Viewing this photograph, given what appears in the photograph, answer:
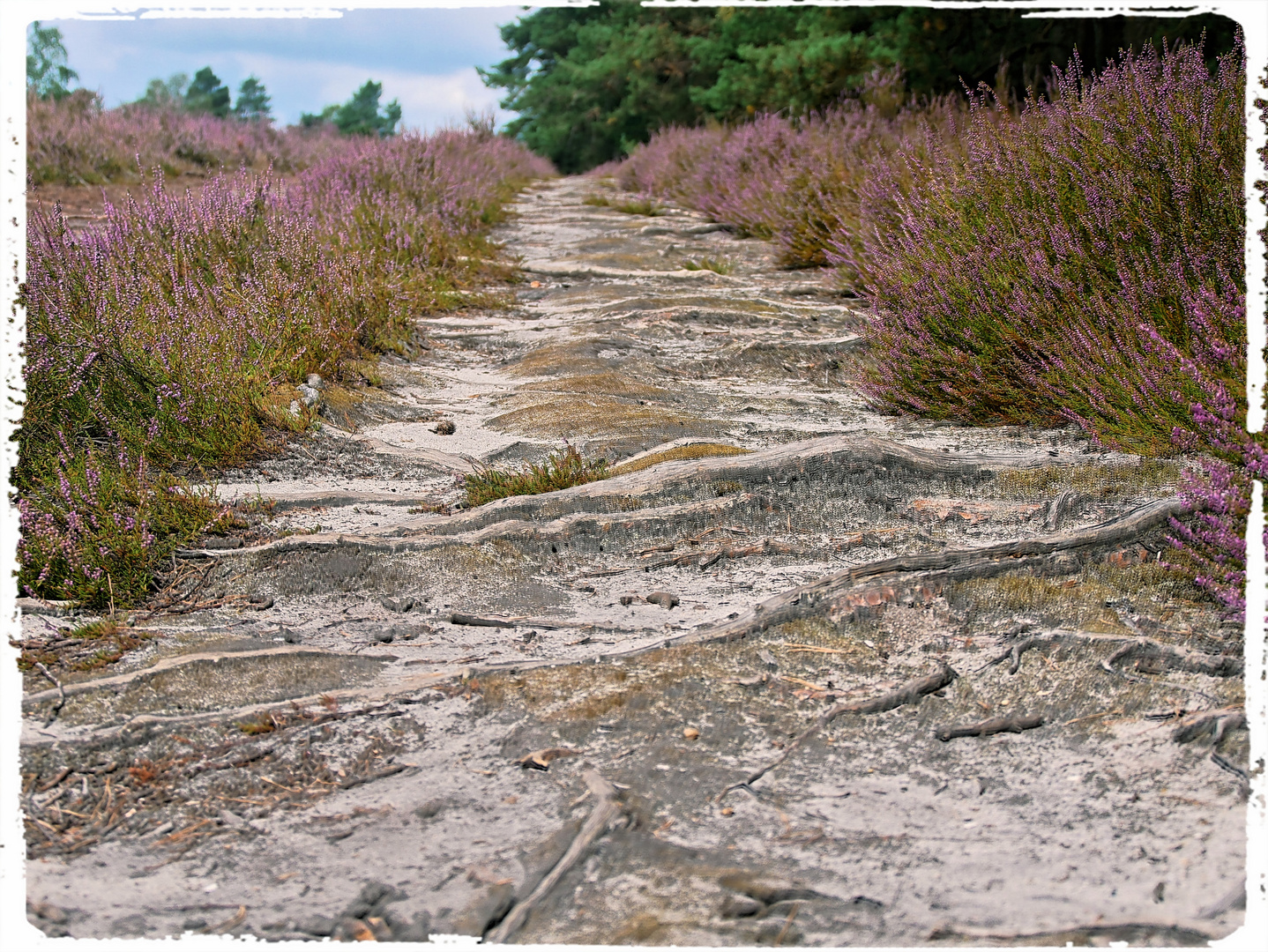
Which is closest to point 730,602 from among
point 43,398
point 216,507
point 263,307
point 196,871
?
point 196,871

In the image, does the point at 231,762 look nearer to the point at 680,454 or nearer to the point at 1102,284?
the point at 680,454

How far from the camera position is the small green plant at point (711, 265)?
307 inches

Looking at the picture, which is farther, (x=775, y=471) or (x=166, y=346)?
(x=166, y=346)

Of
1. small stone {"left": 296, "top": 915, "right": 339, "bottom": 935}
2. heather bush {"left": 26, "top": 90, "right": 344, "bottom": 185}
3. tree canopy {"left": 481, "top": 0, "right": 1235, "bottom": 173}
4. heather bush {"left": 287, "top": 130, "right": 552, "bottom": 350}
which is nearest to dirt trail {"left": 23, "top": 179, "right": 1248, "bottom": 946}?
small stone {"left": 296, "top": 915, "right": 339, "bottom": 935}

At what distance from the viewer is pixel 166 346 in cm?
392

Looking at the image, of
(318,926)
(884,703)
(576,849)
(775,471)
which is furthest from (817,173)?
(318,926)

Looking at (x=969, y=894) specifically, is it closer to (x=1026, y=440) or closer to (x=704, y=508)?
(x=704, y=508)

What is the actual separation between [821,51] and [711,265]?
192 inches

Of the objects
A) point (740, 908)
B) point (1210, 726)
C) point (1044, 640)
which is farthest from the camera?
point (1044, 640)

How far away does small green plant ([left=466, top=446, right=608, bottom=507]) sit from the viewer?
3.37m

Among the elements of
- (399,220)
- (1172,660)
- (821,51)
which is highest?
(821,51)

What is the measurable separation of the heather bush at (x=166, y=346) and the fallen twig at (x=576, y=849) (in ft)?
5.27

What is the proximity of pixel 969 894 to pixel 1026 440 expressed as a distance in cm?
239

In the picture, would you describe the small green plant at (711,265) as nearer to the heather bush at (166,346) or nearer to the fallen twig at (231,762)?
the heather bush at (166,346)
